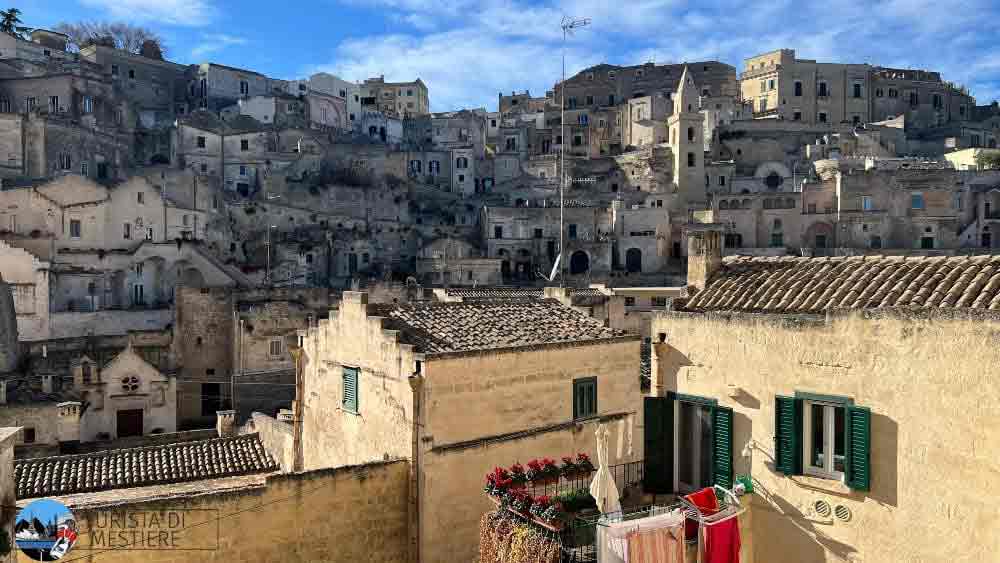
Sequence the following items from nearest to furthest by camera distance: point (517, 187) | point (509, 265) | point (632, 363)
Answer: point (632, 363)
point (509, 265)
point (517, 187)

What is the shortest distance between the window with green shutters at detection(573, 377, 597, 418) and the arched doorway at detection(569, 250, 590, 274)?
4130 centimetres

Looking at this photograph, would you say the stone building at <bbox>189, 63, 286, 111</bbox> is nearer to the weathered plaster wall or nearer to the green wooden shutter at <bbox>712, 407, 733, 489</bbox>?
the weathered plaster wall

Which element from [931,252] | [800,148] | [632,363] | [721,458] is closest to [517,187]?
[800,148]

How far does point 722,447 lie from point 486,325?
681cm

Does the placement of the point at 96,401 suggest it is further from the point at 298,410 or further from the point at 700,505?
the point at 700,505

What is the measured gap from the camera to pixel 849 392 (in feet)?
27.4

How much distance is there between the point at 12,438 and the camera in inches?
294

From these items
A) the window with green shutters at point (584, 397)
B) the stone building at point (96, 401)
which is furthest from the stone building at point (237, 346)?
the window with green shutters at point (584, 397)

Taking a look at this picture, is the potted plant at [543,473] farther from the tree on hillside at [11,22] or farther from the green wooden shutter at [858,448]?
the tree on hillside at [11,22]

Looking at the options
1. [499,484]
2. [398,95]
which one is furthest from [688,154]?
[499,484]

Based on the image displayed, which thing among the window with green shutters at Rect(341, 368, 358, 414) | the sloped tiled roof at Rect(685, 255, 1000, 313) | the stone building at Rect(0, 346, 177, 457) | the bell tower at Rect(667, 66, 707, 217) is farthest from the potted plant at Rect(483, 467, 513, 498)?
the bell tower at Rect(667, 66, 707, 217)

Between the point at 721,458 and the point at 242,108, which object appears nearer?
the point at 721,458

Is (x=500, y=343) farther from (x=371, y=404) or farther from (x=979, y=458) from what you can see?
(x=979, y=458)

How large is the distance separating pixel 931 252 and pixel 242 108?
197ft
